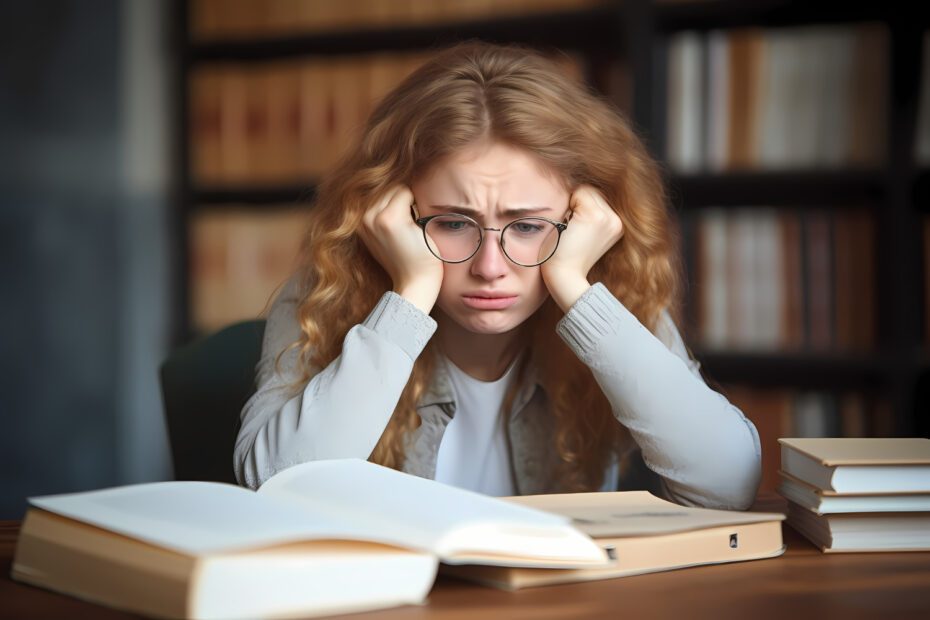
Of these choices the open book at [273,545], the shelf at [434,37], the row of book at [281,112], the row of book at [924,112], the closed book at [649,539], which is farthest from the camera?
the row of book at [281,112]

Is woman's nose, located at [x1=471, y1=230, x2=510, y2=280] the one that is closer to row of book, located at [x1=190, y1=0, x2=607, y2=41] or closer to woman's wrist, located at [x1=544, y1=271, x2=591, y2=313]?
woman's wrist, located at [x1=544, y1=271, x2=591, y2=313]

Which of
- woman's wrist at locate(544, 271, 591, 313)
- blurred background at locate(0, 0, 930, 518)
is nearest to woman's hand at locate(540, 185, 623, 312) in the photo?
woman's wrist at locate(544, 271, 591, 313)

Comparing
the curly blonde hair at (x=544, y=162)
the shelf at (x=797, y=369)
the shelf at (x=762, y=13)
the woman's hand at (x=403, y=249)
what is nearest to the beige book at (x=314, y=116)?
the shelf at (x=762, y=13)

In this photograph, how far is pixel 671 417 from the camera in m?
1.12

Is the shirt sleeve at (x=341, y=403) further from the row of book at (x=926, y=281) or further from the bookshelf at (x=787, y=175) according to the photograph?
the row of book at (x=926, y=281)

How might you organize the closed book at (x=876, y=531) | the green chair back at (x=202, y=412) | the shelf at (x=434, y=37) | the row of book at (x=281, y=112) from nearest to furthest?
the closed book at (x=876, y=531), the green chair back at (x=202, y=412), the shelf at (x=434, y=37), the row of book at (x=281, y=112)

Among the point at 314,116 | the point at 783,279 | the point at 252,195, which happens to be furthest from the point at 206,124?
the point at 783,279

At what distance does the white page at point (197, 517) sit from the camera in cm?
63

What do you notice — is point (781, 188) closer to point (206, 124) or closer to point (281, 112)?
point (281, 112)

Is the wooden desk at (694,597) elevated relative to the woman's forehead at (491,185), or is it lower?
lower

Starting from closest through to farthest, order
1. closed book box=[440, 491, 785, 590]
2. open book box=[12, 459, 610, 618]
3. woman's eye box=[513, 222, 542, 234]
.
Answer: open book box=[12, 459, 610, 618], closed book box=[440, 491, 785, 590], woman's eye box=[513, 222, 542, 234]

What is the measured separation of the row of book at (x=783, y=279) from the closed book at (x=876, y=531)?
5.02 feet

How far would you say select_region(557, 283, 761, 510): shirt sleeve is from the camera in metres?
1.11

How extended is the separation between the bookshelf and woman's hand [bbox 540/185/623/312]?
1096mm
